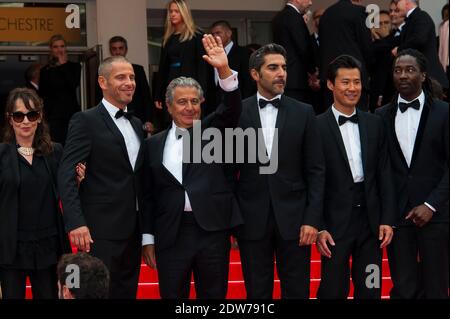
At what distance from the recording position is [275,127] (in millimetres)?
6523

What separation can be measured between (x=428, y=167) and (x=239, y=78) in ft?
12.1

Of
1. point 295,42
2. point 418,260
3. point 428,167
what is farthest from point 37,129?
point 295,42

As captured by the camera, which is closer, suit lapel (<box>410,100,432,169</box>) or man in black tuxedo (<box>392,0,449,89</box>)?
suit lapel (<box>410,100,432,169</box>)

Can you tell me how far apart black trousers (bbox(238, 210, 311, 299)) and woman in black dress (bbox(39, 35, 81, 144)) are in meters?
5.58

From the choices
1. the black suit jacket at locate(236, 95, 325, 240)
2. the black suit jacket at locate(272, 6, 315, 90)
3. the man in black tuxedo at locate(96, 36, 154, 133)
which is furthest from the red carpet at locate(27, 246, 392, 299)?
the man in black tuxedo at locate(96, 36, 154, 133)

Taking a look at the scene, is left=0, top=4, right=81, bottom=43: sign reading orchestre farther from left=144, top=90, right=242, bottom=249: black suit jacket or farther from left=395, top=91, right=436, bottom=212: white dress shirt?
left=395, top=91, right=436, bottom=212: white dress shirt

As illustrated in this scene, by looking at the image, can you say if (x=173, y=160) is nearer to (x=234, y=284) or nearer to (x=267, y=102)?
(x=267, y=102)

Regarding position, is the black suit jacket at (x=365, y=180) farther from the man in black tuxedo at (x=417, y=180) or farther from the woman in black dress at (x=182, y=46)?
the woman in black dress at (x=182, y=46)

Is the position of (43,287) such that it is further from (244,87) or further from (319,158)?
(244,87)

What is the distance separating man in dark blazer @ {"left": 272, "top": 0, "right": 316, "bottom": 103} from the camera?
30.6 ft

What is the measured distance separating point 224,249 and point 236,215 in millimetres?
234

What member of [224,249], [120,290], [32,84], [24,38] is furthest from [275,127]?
[24,38]

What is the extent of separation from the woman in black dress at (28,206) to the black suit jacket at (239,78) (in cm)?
317

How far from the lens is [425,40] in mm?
9234
